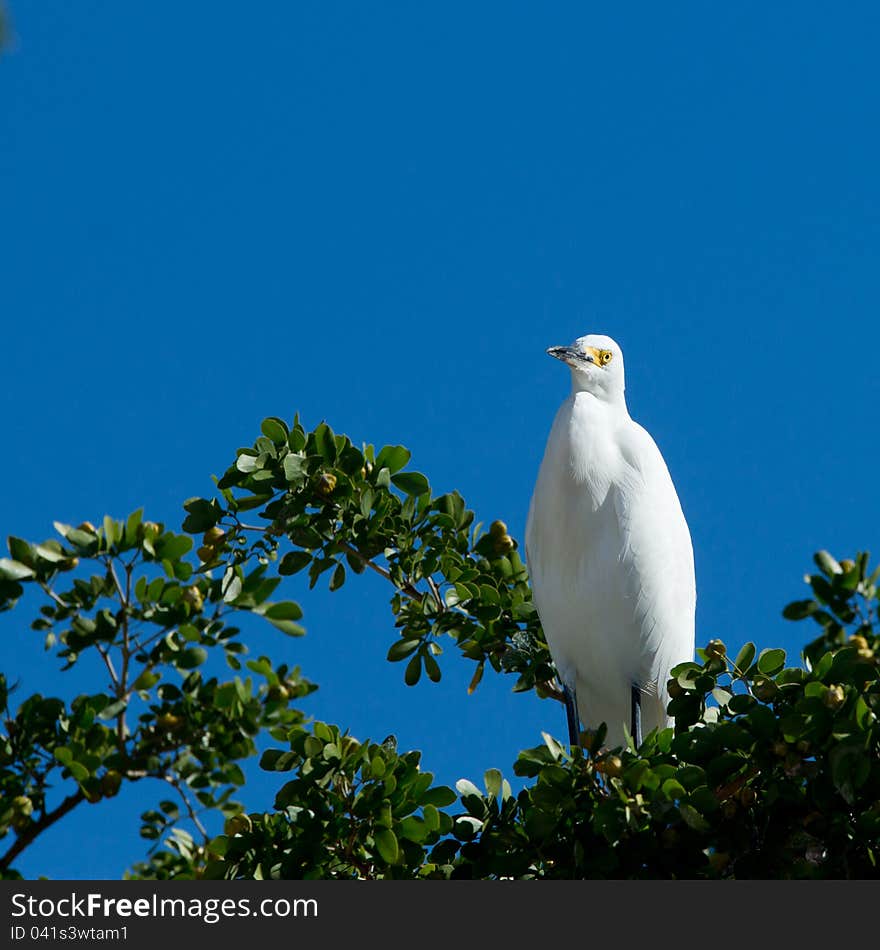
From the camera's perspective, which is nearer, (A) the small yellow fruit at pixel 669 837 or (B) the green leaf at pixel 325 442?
(A) the small yellow fruit at pixel 669 837

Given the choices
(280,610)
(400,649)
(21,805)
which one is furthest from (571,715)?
(21,805)

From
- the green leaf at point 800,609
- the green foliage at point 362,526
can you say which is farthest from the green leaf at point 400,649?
the green leaf at point 800,609

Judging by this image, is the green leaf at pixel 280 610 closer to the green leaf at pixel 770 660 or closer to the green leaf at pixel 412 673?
the green leaf at pixel 412 673

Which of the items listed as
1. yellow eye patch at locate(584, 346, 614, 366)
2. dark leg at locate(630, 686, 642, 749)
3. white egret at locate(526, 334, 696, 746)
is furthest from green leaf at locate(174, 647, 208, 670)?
yellow eye patch at locate(584, 346, 614, 366)

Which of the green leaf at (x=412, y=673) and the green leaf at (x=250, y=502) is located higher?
the green leaf at (x=250, y=502)

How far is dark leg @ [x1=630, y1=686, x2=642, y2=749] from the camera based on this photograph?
4797 millimetres

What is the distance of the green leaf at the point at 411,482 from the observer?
4.45 meters

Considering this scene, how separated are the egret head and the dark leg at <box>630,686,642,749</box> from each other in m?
1.17

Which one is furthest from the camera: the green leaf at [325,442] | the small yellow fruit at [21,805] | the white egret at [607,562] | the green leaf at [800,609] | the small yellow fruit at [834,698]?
the white egret at [607,562]

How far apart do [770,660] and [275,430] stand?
1752 millimetres

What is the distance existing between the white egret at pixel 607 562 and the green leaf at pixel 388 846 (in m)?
1.22

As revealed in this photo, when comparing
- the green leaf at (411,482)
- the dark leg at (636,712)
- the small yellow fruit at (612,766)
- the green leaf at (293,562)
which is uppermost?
the green leaf at (411,482)

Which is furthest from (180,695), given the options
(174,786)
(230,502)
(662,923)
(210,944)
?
(662,923)

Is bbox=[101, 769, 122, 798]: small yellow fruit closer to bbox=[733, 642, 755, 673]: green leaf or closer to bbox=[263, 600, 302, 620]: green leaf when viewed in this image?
bbox=[263, 600, 302, 620]: green leaf
